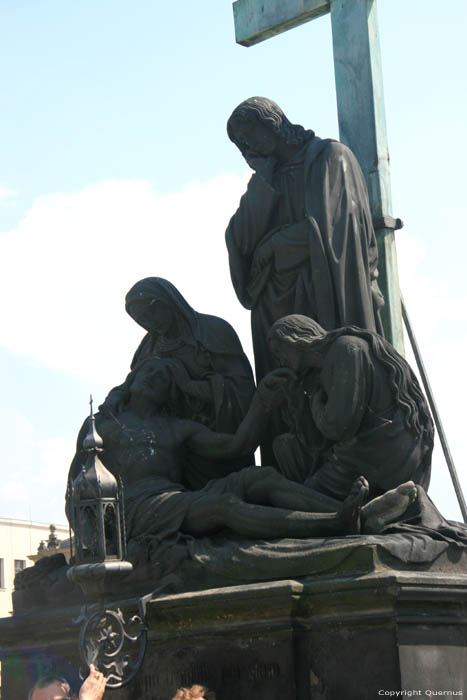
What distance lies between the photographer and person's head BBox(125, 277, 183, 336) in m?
9.64

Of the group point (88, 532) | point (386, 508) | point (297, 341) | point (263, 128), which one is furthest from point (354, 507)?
point (263, 128)

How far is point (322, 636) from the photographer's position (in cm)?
756

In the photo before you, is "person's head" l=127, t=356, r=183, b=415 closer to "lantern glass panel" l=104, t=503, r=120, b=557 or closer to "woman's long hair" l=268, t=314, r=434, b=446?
"woman's long hair" l=268, t=314, r=434, b=446

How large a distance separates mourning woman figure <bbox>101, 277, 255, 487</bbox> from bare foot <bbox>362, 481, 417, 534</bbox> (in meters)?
1.61

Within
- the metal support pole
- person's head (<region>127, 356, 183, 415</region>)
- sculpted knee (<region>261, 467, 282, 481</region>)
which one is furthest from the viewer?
the metal support pole

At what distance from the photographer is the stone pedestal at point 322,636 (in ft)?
24.0

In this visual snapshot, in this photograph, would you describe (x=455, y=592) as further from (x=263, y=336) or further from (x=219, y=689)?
(x=263, y=336)

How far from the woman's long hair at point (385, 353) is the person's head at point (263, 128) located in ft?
5.34

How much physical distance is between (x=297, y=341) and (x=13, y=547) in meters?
34.7

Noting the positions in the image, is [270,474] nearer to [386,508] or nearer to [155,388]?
[386,508]

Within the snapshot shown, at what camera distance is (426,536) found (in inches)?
307

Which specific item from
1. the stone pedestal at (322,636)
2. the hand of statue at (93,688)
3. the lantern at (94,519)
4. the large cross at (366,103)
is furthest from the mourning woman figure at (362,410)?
the hand of statue at (93,688)

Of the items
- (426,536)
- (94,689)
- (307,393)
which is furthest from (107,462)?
(94,689)

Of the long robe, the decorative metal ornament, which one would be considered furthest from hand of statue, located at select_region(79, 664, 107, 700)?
the long robe
